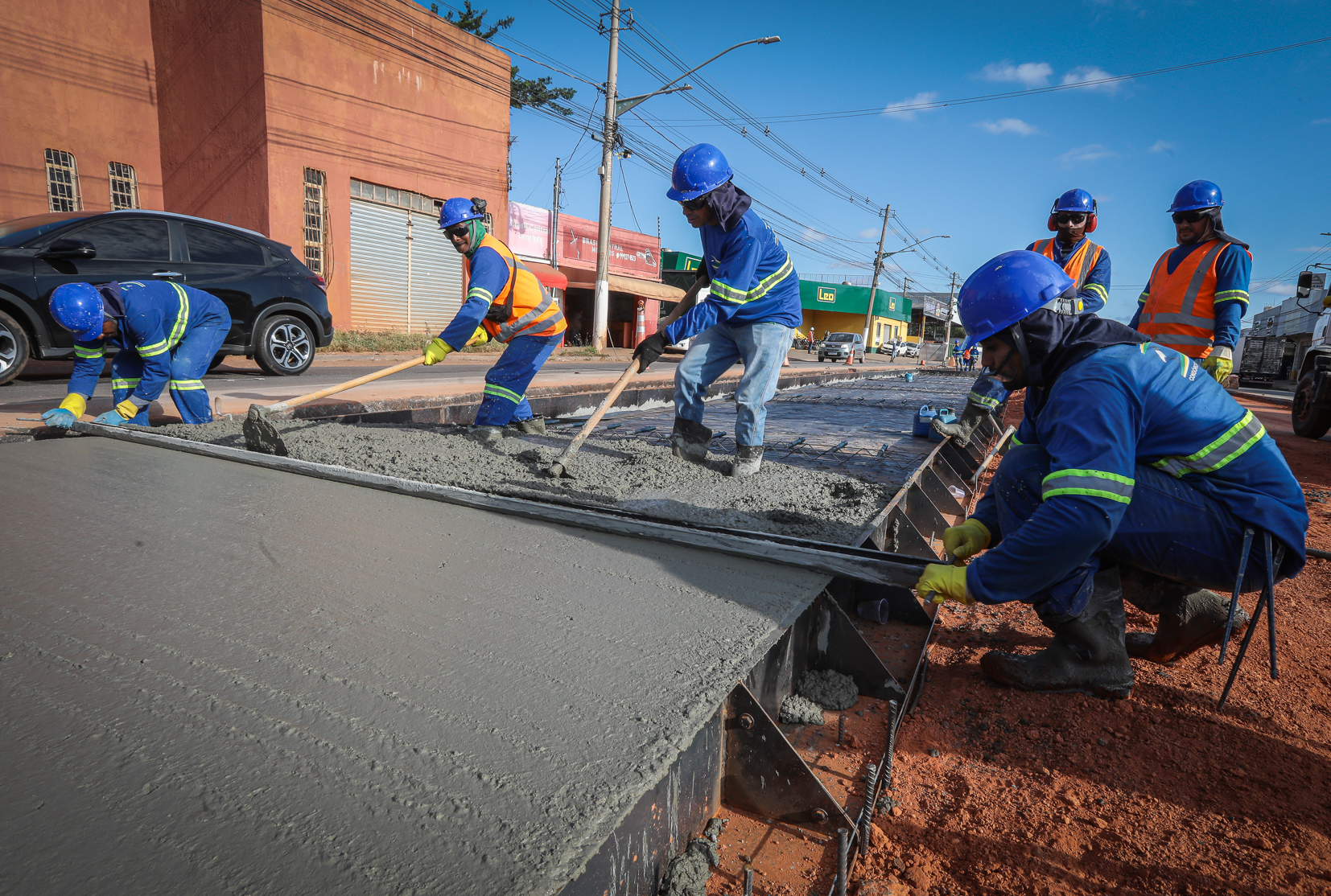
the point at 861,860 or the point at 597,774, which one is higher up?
the point at 597,774

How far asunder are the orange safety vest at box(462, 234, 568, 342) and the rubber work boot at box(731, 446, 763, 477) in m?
1.59

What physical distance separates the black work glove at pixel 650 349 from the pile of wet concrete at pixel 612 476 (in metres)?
0.54

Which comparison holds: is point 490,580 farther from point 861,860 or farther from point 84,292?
point 84,292

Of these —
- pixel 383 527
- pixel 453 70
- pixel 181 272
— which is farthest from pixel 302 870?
pixel 453 70

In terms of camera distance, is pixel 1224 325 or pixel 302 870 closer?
pixel 302 870

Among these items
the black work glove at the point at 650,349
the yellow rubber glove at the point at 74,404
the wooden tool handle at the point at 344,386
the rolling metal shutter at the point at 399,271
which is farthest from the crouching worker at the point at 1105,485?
the rolling metal shutter at the point at 399,271

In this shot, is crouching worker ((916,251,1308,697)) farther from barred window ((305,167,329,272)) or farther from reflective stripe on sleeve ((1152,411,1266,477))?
barred window ((305,167,329,272))

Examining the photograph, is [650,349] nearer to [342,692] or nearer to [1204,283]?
[342,692]

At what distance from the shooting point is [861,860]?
1.41 m

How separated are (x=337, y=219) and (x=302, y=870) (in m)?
15.6

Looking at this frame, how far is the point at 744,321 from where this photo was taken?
146 inches

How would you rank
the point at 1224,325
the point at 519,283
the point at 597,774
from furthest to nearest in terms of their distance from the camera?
the point at 519,283
the point at 1224,325
the point at 597,774

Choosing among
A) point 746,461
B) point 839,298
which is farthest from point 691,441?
point 839,298

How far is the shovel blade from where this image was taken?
3.50 m
